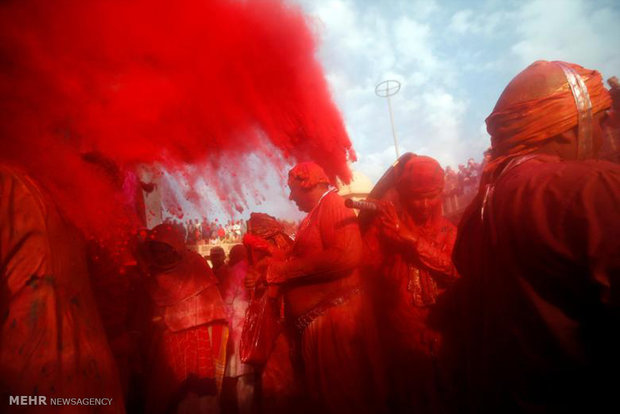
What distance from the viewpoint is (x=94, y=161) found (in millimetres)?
2617

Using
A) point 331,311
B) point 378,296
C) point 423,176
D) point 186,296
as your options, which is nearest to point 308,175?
point 423,176

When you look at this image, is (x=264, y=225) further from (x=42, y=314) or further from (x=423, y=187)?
(x=42, y=314)

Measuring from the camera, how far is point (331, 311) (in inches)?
125

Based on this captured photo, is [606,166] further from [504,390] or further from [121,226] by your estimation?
[121,226]

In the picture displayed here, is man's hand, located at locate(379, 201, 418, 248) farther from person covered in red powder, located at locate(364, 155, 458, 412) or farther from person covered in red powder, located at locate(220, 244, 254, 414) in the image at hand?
person covered in red powder, located at locate(220, 244, 254, 414)

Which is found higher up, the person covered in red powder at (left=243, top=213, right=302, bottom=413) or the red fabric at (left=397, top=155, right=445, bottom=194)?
the red fabric at (left=397, top=155, right=445, bottom=194)

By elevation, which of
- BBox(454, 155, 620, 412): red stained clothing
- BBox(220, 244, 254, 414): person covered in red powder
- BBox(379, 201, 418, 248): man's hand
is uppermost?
BBox(379, 201, 418, 248): man's hand

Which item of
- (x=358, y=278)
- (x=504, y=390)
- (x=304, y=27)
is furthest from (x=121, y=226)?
(x=504, y=390)

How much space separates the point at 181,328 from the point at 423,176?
3557mm

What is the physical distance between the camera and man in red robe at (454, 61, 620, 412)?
1146mm

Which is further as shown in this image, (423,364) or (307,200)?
(307,200)

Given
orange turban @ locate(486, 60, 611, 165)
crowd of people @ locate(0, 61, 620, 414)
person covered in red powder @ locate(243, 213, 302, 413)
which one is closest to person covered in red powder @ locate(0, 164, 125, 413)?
crowd of people @ locate(0, 61, 620, 414)

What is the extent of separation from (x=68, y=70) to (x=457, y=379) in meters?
4.40

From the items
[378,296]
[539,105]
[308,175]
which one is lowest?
[378,296]
